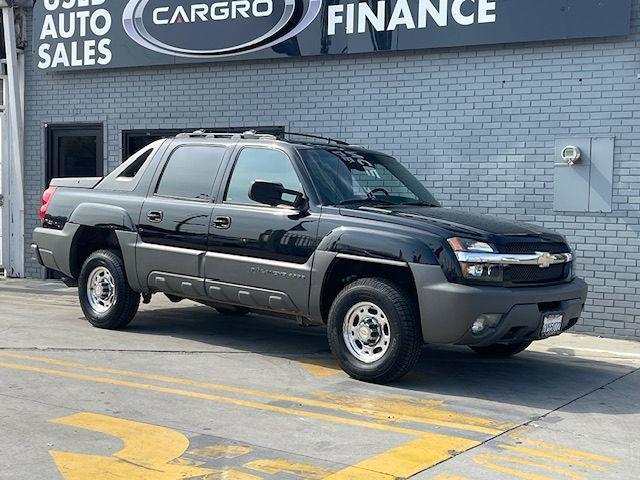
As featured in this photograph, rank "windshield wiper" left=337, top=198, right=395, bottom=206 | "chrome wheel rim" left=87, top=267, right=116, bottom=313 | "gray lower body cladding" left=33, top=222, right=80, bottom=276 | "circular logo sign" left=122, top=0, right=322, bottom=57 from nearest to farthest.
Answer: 1. "windshield wiper" left=337, top=198, right=395, bottom=206
2. "chrome wheel rim" left=87, top=267, right=116, bottom=313
3. "gray lower body cladding" left=33, top=222, right=80, bottom=276
4. "circular logo sign" left=122, top=0, right=322, bottom=57

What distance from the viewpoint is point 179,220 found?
8.61 metres

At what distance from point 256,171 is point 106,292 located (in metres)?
2.25

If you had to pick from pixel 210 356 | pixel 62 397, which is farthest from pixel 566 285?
pixel 62 397

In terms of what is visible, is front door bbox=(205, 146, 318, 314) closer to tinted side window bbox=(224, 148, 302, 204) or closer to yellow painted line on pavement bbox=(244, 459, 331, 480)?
tinted side window bbox=(224, 148, 302, 204)

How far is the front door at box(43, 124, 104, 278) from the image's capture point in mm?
13906

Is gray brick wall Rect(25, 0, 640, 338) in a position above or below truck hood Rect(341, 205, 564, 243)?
above

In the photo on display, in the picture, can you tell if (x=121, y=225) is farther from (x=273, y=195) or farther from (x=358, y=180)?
(x=358, y=180)

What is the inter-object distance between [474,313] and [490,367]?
1.53 metres

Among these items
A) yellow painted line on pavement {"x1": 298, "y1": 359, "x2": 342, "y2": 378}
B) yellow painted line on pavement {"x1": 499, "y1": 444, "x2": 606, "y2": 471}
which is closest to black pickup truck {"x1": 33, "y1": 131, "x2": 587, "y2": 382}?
yellow painted line on pavement {"x1": 298, "y1": 359, "x2": 342, "y2": 378}

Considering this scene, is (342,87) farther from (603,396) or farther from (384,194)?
(603,396)

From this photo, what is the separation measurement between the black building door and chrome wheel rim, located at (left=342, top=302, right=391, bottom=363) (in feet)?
24.2

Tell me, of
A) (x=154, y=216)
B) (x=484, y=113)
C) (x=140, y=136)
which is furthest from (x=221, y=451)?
(x=140, y=136)

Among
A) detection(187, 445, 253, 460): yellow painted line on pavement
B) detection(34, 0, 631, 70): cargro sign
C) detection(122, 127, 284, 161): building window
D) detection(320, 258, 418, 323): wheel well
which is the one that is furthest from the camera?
detection(122, 127, 284, 161): building window

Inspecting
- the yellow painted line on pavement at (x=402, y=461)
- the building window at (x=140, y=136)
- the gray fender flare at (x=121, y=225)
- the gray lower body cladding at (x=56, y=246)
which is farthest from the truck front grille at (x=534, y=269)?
the building window at (x=140, y=136)
